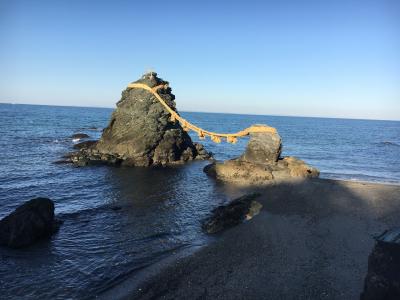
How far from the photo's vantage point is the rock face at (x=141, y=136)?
37906 mm

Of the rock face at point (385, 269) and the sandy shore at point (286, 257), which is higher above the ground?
the rock face at point (385, 269)

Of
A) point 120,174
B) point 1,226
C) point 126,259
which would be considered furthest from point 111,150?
point 126,259

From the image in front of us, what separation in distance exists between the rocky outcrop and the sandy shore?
661mm

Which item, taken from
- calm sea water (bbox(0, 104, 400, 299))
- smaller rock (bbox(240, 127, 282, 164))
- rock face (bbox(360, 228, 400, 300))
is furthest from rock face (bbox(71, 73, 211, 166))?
rock face (bbox(360, 228, 400, 300))

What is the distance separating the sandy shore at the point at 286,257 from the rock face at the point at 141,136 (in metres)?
19.0

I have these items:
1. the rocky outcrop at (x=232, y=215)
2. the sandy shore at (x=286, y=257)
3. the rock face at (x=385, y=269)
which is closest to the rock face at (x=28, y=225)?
the sandy shore at (x=286, y=257)

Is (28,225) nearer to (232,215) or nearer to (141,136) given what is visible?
(232,215)

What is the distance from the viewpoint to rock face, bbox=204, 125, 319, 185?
29.6 meters

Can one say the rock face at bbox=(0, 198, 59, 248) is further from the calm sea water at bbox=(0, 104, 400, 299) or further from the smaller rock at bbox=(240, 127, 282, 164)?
the smaller rock at bbox=(240, 127, 282, 164)

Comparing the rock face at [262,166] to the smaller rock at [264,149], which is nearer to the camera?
the rock face at [262,166]

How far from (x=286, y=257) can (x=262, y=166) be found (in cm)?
1665

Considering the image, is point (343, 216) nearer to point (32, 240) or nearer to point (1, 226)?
point (32, 240)

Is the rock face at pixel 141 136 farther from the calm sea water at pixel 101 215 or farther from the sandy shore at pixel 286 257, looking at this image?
the sandy shore at pixel 286 257

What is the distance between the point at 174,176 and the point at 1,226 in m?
17.7
